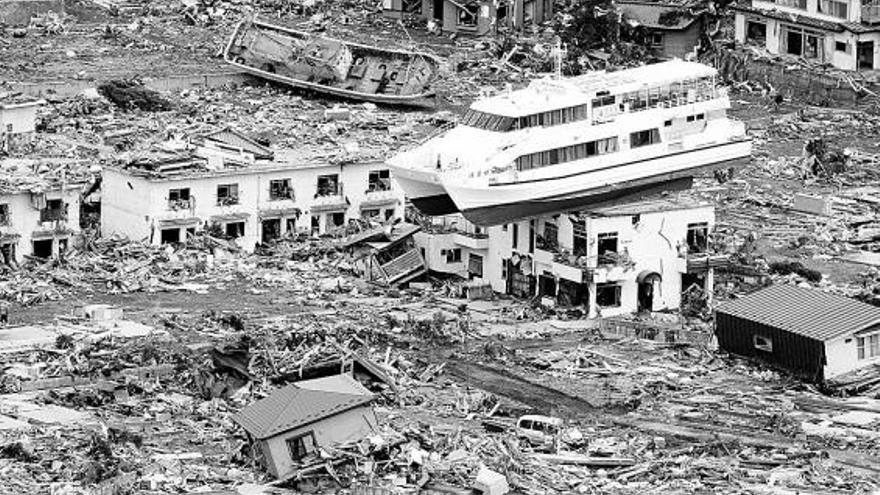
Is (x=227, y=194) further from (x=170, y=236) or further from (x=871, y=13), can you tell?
(x=871, y=13)

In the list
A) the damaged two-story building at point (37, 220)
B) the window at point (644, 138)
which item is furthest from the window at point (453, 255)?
the damaged two-story building at point (37, 220)

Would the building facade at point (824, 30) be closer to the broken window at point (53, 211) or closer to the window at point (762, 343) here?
the broken window at point (53, 211)

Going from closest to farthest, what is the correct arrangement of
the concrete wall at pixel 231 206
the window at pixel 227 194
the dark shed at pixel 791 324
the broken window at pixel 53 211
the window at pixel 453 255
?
1. the dark shed at pixel 791 324
2. the window at pixel 453 255
3. the broken window at pixel 53 211
4. the concrete wall at pixel 231 206
5. the window at pixel 227 194

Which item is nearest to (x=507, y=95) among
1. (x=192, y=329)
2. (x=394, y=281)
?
(x=394, y=281)

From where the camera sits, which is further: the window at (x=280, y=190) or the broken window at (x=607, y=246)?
the window at (x=280, y=190)

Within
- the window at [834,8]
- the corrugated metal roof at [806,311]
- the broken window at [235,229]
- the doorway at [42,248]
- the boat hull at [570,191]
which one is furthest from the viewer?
the window at [834,8]

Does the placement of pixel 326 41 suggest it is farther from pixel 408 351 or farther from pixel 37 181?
pixel 408 351
